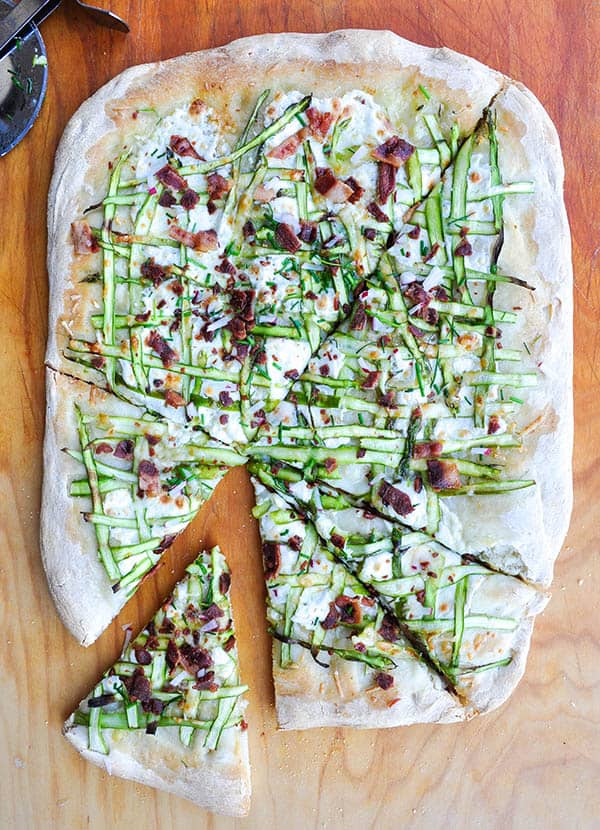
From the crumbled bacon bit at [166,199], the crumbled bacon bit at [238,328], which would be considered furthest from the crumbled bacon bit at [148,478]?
the crumbled bacon bit at [166,199]

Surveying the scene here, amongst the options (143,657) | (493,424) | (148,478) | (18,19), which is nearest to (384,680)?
(143,657)

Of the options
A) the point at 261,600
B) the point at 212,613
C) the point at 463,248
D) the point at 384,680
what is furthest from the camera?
the point at 261,600

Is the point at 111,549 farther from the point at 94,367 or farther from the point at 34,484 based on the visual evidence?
the point at 94,367

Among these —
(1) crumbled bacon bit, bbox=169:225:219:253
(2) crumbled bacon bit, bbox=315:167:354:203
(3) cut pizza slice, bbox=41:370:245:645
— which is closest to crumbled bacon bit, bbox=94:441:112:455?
(3) cut pizza slice, bbox=41:370:245:645

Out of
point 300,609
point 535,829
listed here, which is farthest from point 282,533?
point 535,829

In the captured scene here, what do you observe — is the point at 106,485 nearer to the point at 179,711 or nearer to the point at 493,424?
the point at 179,711

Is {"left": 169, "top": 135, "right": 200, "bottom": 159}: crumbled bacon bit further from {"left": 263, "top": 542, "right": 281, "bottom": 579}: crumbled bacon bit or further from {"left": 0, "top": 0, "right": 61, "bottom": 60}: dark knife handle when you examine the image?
{"left": 263, "top": 542, "right": 281, "bottom": 579}: crumbled bacon bit
